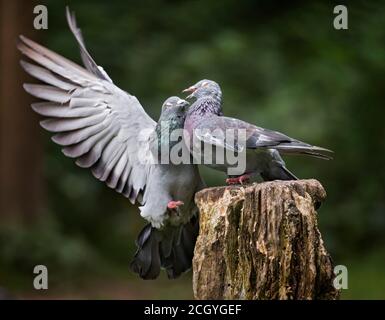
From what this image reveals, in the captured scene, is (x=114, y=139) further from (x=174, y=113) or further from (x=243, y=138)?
(x=243, y=138)

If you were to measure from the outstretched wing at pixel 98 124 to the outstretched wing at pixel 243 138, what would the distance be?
80 cm

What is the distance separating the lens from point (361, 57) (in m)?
9.37

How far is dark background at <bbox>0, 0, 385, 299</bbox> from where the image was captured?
9508 millimetres

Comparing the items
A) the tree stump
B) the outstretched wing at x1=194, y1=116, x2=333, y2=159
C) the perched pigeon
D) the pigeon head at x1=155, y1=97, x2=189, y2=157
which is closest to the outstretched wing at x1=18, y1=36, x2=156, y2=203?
the pigeon head at x1=155, y1=97, x2=189, y2=157

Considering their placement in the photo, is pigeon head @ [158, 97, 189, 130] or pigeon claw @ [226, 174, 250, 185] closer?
pigeon claw @ [226, 174, 250, 185]

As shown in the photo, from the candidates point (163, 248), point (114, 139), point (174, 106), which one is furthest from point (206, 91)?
point (163, 248)

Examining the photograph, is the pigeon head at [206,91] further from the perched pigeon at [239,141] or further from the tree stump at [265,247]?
the tree stump at [265,247]

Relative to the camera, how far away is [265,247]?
4.17 metres

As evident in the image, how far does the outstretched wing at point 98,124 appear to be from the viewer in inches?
214

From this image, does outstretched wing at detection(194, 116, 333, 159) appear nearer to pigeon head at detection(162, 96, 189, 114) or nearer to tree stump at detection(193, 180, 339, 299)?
tree stump at detection(193, 180, 339, 299)

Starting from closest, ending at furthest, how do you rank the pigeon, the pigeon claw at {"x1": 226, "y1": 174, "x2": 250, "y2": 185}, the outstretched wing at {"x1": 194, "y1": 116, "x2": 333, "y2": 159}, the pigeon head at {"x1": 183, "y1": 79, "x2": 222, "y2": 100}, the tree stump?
the tree stump < the outstretched wing at {"x1": 194, "y1": 116, "x2": 333, "y2": 159} < the pigeon claw at {"x1": 226, "y1": 174, "x2": 250, "y2": 185} < the pigeon head at {"x1": 183, "y1": 79, "x2": 222, "y2": 100} < the pigeon

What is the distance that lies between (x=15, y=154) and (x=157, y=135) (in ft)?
17.4

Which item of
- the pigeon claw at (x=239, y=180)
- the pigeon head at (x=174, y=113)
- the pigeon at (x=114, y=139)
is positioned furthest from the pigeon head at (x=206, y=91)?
the pigeon claw at (x=239, y=180)

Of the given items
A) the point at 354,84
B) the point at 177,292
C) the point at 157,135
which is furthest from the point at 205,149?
the point at 354,84
